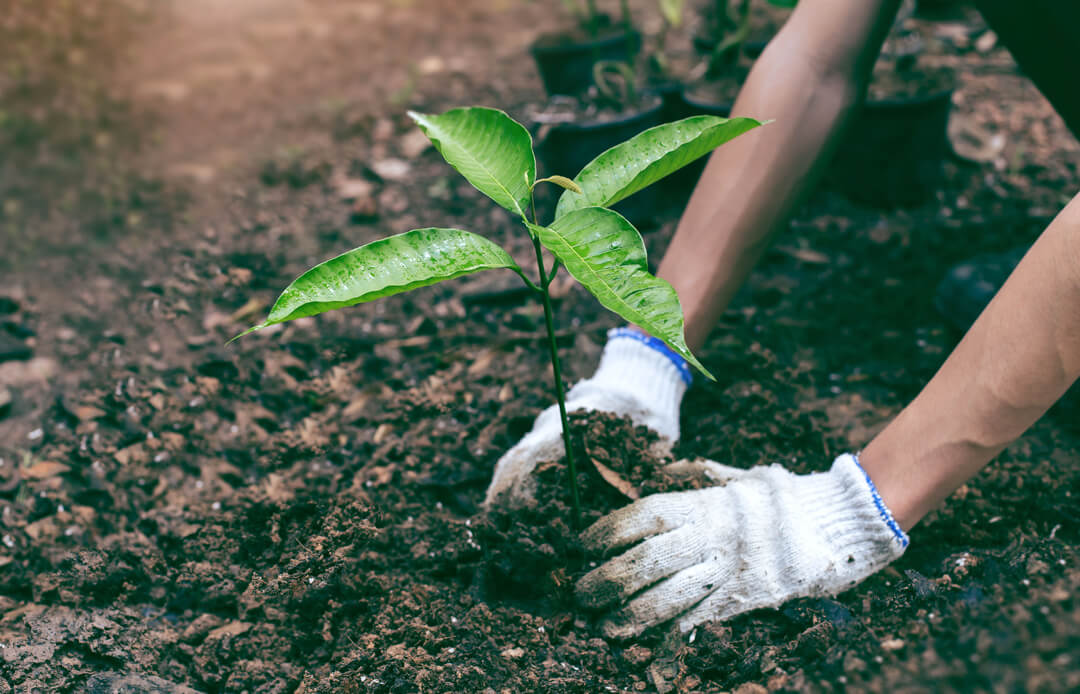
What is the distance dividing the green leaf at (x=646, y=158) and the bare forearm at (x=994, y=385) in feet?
1.47

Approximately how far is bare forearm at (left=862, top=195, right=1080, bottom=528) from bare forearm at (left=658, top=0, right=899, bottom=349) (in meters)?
0.46

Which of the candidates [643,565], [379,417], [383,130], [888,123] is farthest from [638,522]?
[383,130]

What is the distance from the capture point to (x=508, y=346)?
1914 mm

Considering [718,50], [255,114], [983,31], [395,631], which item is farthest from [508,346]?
[983,31]

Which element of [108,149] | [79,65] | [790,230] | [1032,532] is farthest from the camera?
[79,65]

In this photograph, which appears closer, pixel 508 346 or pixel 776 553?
pixel 776 553

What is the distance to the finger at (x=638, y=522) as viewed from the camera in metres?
1.22

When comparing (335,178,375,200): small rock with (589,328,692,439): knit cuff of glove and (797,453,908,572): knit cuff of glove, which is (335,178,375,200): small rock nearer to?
(589,328,692,439): knit cuff of glove

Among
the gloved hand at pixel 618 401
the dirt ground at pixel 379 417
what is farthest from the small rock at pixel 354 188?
the gloved hand at pixel 618 401

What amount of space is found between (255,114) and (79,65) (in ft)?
3.64

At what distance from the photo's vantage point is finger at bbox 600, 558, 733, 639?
3.85ft

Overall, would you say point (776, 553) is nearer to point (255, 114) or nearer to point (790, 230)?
point (790, 230)

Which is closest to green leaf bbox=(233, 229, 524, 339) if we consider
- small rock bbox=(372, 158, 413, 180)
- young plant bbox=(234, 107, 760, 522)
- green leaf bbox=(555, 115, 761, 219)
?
young plant bbox=(234, 107, 760, 522)

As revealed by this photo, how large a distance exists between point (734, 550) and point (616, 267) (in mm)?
570
